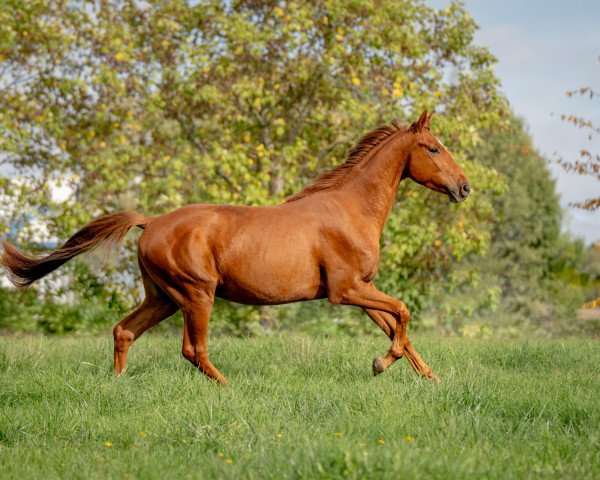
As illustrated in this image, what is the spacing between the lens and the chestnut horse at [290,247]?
21.4 ft

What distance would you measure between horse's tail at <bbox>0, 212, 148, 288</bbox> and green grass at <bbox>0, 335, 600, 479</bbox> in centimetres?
85

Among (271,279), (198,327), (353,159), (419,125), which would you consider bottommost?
(198,327)

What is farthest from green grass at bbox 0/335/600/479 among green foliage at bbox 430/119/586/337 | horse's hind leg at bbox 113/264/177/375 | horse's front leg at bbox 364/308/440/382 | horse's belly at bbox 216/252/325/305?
green foliage at bbox 430/119/586/337

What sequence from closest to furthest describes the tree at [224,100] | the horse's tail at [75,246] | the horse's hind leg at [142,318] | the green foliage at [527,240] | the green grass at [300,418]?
1. the green grass at [300,418]
2. the horse's hind leg at [142,318]
3. the horse's tail at [75,246]
4. the tree at [224,100]
5. the green foliage at [527,240]

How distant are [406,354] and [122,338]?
2.42 m

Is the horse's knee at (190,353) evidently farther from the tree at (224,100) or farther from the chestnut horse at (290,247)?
the tree at (224,100)

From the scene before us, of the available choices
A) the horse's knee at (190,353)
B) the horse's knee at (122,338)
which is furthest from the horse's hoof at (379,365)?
the horse's knee at (122,338)

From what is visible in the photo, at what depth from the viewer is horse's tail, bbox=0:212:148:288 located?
22.6 feet

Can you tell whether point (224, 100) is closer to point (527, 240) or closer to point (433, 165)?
point (433, 165)

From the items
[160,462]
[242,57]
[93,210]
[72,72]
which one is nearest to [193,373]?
[160,462]

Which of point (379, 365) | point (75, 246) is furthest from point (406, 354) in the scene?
point (75, 246)

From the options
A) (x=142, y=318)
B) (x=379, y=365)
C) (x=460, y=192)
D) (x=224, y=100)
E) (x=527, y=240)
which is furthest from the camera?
(x=527, y=240)

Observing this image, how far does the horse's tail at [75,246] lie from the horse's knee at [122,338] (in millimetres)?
735

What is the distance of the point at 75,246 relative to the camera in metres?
Answer: 6.98
